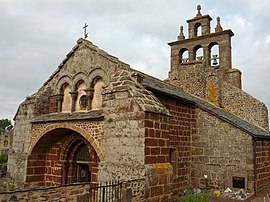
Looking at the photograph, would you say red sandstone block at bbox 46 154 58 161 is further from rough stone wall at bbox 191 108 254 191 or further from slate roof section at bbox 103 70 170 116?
rough stone wall at bbox 191 108 254 191

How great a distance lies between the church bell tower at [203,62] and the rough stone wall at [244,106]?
17.7 inches

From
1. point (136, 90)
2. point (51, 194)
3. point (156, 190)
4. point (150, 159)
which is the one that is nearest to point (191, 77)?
point (136, 90)

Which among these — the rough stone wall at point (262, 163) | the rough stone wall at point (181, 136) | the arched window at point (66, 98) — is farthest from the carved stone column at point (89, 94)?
the rough stone wall at point (262, 163)

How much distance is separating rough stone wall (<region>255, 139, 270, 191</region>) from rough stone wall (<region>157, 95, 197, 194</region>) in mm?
2755

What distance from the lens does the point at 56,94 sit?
11.9m

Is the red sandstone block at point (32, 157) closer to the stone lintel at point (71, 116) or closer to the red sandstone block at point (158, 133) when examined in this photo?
the stone lintel at point (71, 116)

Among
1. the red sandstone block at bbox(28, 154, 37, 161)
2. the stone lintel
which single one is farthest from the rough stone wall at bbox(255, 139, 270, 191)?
the red sandstone block at bbox(28, 154, 37, 161)

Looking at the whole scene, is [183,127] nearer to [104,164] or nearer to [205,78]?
[104,164]

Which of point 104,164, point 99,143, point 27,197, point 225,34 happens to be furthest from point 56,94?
point 225,34

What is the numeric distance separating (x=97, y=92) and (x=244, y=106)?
10.1 meters

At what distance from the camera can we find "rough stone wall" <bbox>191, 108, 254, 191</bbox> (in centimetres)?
1102

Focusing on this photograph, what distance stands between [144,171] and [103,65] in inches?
178

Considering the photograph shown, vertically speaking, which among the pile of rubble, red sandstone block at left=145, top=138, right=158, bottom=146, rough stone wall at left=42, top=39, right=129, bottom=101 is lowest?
the pile of rubble

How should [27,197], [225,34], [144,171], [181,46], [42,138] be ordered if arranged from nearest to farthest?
1. [27,197]
2. [144,171]
3. [42,138]
4. [225,34]
5. [181,46]
